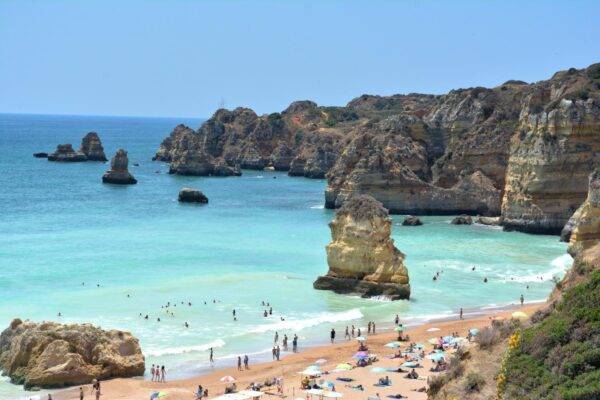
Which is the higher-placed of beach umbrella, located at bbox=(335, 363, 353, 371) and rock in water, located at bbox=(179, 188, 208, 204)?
rock in water, located at bbox=(179, 188, 208, 204)

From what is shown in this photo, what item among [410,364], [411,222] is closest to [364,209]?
[410,364]

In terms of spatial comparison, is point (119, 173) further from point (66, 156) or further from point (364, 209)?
point (364, 209)

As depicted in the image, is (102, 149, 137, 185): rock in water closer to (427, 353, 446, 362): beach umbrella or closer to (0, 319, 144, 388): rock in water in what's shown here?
(0, 319, 144, 388): rock in water

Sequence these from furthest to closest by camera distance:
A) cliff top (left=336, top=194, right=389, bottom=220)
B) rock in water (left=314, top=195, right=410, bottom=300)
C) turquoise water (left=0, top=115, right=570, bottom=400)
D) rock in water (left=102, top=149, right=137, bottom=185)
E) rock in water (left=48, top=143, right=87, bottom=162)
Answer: rock in water (left=48, top=143, right=87, bottom=162) < rock in water (left=102, top=149, right=137, bottom=185) < cliff top (left=336, top=194, right=389, bottom=220) < rock in water (left=314, top=195, right=410, bottom=300) < turquoise water (left=0, top=115, right=570, bottom=400)

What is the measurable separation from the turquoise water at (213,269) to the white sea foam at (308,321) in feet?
0.17

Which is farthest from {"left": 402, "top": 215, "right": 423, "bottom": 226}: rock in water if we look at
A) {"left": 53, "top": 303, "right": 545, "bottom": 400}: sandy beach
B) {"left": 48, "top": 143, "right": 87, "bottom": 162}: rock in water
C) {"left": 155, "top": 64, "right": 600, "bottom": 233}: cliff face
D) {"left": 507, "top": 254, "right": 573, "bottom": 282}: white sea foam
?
{"left": 48, "top": 143, "right": 87, "bottom": 162}: rock in water

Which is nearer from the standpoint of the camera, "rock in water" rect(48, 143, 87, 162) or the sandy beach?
the sandy beach

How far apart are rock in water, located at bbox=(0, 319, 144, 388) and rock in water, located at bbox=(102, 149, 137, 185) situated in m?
68.8

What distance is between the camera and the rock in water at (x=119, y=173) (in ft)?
310

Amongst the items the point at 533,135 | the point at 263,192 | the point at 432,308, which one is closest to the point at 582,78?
the point at 533,135

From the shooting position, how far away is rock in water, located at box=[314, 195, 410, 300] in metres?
36.9

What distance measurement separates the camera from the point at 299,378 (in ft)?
84.4

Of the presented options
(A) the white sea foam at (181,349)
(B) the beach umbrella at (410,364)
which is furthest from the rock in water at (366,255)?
(B) the beach umbrella at (410,364)

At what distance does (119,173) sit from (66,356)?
233 feet
